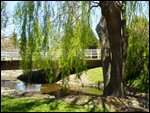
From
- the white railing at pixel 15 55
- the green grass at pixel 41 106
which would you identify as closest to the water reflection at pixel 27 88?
the white railing at pixel 15 55

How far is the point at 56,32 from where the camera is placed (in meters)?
15.5

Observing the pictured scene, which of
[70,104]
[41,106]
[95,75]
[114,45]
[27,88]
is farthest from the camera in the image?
[95,75]

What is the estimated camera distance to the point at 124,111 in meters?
11.9

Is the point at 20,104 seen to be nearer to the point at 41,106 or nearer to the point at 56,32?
the point at 41,106

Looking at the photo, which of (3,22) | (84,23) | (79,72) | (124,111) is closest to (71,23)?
(84,23)

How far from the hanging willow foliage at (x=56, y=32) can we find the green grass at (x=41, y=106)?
10.2 feet

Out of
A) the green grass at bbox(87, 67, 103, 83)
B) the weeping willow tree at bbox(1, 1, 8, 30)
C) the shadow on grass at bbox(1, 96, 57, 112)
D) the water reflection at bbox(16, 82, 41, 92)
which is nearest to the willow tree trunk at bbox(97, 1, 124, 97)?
the shadow on grass at bbox(1, 96, 57, 112)

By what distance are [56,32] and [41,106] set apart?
438cm

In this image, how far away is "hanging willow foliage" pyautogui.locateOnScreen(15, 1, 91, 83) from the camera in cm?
1498

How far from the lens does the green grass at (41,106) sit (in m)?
11.6

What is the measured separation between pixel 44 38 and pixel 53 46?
827 mm

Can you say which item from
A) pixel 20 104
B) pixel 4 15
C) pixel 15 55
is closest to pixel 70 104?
pixel 20 104

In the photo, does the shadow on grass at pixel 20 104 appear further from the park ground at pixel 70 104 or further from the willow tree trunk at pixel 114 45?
the willow tree trunk at pixel 114 45

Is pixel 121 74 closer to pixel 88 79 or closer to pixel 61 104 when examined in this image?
pixel 61 104
